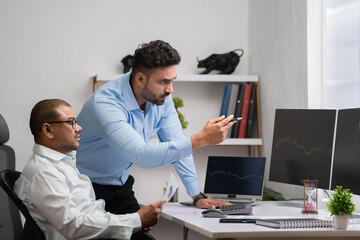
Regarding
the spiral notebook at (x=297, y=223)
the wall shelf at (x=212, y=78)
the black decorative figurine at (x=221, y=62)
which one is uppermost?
the black decorative figurine at (x=221, y=62)

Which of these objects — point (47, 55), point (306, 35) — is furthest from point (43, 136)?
point (47, 55)

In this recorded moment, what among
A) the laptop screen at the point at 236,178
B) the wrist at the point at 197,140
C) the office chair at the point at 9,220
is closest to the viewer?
the office chair at the point at 9,220

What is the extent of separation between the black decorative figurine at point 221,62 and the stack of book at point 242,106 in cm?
14

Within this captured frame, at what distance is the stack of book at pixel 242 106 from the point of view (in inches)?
151

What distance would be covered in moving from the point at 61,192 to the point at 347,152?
1258 millimetres

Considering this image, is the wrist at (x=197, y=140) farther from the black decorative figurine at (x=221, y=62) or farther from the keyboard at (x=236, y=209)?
the black decorative figurine at (x=221, y=62)

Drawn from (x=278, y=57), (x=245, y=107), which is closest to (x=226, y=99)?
(x=245, y=107)

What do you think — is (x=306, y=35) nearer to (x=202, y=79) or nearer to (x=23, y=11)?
(x=202, y=79)

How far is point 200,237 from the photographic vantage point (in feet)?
11.4

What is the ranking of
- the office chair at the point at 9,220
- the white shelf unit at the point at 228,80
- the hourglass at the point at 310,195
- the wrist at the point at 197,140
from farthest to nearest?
the white shelf unit at the point at 228,80, the hourglass at the point at 310,195, the wrist at the point at 197,140, the office chair at the point at 9,220

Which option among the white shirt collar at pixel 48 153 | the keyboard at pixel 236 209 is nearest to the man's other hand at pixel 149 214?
the white shirt collar at pixel 48 153

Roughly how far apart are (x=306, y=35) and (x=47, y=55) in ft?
6.19

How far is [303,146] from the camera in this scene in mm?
2529

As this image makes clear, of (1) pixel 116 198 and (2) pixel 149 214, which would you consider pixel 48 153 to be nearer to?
(2) pixel 149 214
